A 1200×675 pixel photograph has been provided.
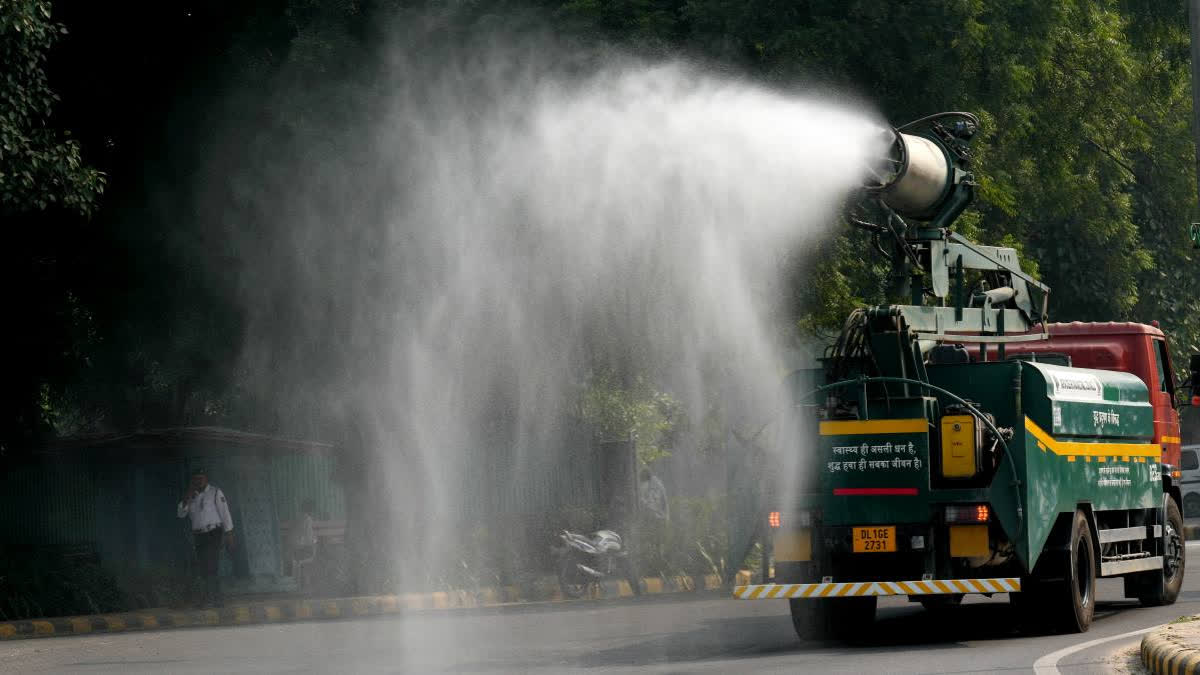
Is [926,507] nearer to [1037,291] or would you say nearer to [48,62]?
[1037,291]

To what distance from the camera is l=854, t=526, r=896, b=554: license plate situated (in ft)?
43.1

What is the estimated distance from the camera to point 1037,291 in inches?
616

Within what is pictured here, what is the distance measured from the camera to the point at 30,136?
1892 centimetres

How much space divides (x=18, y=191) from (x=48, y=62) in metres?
3.34

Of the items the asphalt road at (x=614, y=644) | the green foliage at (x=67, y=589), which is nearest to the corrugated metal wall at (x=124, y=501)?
the green foliage at (x=67, y=589)

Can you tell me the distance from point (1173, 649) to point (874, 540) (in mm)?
2773

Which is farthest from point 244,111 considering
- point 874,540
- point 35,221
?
point 874,540

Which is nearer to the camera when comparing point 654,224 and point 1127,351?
point 1127,351

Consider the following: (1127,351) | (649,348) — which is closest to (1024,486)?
(1127,351)

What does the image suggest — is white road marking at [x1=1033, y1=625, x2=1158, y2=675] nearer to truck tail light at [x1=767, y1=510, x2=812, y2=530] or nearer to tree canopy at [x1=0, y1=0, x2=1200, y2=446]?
truck tail light at [x1=767, y1=510, x2=812, y2=530]

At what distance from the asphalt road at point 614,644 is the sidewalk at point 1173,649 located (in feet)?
1.07

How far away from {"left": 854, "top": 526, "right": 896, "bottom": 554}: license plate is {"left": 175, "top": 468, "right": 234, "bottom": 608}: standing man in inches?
439

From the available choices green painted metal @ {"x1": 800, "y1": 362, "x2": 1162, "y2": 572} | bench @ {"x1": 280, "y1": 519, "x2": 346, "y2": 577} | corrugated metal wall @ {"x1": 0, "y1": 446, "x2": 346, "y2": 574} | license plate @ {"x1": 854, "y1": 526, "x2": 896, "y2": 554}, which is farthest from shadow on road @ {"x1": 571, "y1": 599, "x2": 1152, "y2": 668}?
corrugated metal wall @ {"x1": 0, "y1": 446, "x2": 346, "y2": 574}

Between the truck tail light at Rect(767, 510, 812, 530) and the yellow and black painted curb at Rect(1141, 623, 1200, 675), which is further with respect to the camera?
the truck tail light at Rect(767, 510, 812, 530)
